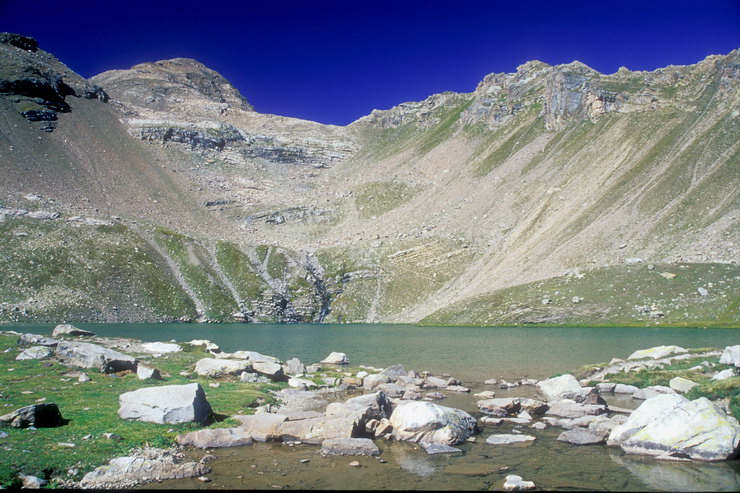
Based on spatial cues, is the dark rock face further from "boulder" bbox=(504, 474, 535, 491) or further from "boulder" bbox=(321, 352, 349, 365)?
"boulder" bbox=(504, 474, 535, 491)

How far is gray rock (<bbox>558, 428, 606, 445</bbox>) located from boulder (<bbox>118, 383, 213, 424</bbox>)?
15.2m

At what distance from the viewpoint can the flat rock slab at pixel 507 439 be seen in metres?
18.9

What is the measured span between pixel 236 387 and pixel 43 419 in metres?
12.0

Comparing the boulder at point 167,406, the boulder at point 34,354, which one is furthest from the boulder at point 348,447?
the boulder at point 34,354

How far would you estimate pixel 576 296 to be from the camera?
3583 inches

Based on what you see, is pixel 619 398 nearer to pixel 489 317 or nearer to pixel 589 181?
pixel 489 317

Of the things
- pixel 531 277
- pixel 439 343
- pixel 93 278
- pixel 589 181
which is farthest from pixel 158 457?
pixel 589 181

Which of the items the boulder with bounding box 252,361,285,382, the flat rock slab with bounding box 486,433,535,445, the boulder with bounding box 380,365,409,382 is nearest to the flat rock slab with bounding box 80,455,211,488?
the flat rock slab with bounding box 486,433,535,445

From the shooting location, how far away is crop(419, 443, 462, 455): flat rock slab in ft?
58.1

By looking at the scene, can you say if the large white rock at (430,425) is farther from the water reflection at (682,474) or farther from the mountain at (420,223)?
the mountain at (420,223)

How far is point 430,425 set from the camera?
1930 cm

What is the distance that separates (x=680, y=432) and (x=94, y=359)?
30878 mm

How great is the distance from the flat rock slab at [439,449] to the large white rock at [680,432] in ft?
20.7

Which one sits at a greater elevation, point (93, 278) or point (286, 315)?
point (93, 278)
